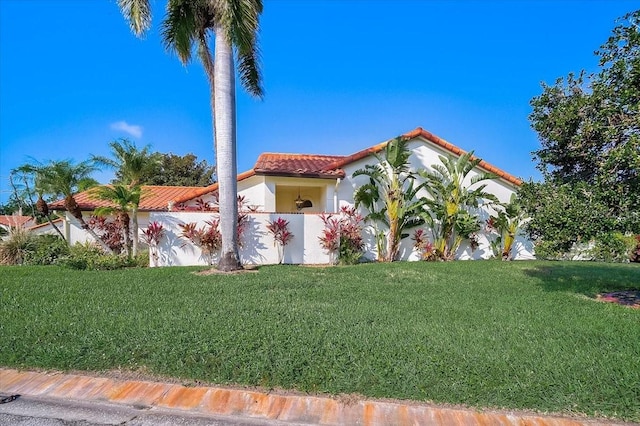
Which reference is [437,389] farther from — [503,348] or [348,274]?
[348,274]

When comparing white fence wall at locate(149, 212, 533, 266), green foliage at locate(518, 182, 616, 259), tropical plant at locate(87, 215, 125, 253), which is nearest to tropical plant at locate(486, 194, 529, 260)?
white fence wall at locate(149, 212, 533, 266)

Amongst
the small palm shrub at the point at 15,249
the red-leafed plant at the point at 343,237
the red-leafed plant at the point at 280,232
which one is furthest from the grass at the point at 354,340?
the small palm shrub at the point at 15,249

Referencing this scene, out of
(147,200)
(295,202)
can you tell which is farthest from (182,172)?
(295,202)

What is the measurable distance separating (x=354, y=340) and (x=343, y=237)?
29.1ft

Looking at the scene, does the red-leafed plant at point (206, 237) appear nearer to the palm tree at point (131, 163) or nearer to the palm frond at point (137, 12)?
the palm tree at point (131, 163)

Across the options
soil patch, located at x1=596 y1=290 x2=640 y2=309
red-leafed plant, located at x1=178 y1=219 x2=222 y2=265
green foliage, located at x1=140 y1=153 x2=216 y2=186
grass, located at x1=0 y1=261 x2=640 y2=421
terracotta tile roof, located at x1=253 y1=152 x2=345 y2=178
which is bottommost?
soil patch, located at x1=596 y1=290 x2=640 y2=309

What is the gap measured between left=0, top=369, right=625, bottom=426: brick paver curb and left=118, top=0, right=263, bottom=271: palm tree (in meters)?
6.70

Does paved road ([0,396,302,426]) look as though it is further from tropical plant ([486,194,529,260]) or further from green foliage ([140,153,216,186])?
green foliage ([140,153,216,186])

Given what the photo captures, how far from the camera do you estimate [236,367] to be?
3.29 m

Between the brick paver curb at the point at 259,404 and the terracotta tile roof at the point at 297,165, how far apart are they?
10.3 metres

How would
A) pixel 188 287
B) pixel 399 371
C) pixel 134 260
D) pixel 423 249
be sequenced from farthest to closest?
pixel 423 249, pixel 134 260, pixel 188 287, pixel 399 371

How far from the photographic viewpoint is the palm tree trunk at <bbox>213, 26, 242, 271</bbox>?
965 centimetres

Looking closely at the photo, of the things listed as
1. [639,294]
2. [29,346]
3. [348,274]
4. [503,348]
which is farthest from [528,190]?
[29,346]

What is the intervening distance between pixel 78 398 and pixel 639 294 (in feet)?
34.9
